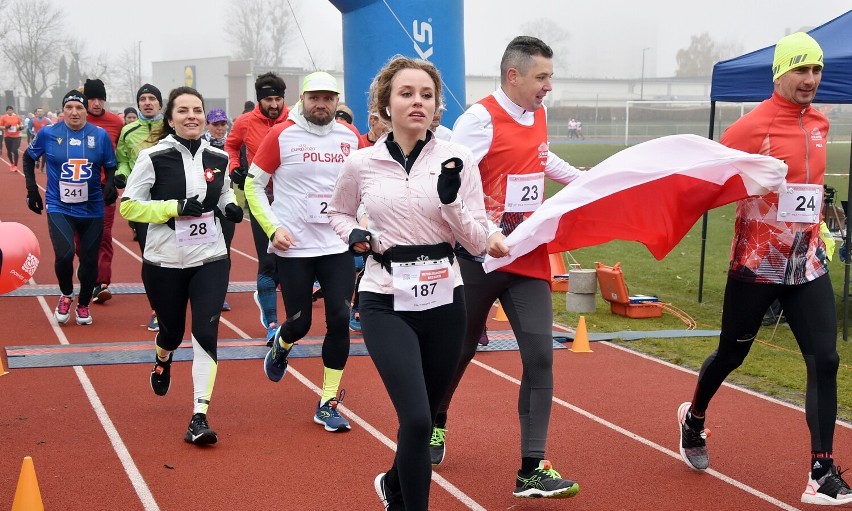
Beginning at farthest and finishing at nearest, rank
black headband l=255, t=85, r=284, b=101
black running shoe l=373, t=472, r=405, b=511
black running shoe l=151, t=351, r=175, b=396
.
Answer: black headband l=255, t=85, r=284, b=101
black running shoe l=151, t=351, r=175, b=396
black running shoe l=373, t=472, r=405, b=511

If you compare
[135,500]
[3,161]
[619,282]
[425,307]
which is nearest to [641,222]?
[425,307]

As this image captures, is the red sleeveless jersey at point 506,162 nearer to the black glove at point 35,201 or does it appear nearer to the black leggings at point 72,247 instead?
the black leggings at point 72,247

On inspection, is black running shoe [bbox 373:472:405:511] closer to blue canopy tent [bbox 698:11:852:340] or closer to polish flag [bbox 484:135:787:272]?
polish flag [bbox 484:135:787:272]

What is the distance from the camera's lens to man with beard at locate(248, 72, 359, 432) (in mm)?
6688

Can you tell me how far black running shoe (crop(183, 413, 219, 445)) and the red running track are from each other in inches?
2.4

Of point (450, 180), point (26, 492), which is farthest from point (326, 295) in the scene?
point (450, 180)

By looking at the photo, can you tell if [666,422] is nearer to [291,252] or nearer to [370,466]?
[370,466]

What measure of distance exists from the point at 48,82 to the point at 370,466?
93790mm

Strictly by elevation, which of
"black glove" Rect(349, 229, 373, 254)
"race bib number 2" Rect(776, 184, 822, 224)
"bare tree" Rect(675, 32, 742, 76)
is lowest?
"black glove" Rect(349, 229, 373, 254)

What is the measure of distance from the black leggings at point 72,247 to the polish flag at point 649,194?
20.2ft

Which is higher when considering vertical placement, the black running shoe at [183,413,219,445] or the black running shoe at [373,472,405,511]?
the black running shoe at [373,472,405,511]

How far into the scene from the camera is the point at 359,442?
20.7ft

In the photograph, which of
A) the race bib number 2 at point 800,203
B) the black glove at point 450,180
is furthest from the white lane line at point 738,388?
the black glove at point 450,180

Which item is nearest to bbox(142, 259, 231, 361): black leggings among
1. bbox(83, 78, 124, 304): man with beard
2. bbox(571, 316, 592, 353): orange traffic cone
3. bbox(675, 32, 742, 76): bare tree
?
bbox(571, 316, 592, 353): orange traffic cone
